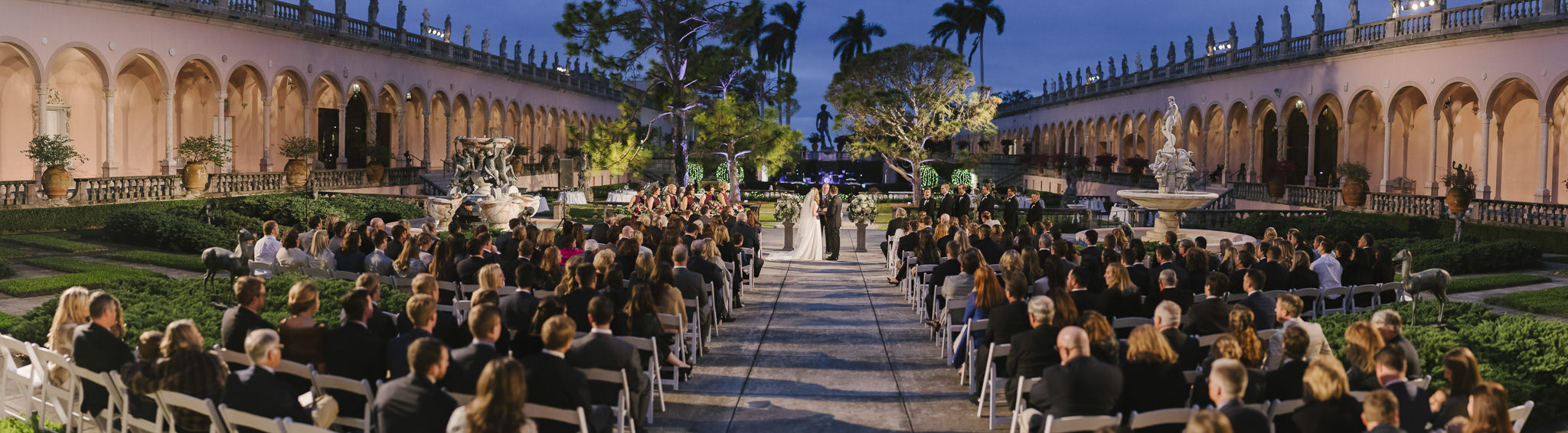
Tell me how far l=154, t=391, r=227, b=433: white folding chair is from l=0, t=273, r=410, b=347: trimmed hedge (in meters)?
2.39

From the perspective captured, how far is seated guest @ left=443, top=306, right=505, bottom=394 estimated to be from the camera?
5.62 metres

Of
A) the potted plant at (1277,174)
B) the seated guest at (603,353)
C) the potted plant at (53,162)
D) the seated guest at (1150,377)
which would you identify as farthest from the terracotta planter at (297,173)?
the seated guest at (1150,377)

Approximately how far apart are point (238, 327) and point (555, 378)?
2.28 metres

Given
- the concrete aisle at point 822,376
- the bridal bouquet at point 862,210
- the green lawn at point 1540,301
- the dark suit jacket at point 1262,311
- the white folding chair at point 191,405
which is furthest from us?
the bridal bouquet at point 862,210

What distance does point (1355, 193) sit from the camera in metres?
28.3

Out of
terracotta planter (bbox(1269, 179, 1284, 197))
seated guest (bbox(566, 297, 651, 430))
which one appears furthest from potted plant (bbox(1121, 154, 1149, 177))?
seated guest (bbox(566, 297, 651, 430))

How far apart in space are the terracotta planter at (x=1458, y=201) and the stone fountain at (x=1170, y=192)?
18.8 feet

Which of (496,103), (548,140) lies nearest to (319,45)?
(496,103)

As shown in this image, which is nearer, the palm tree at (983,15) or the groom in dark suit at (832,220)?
the groom in dark suit at (832,220)

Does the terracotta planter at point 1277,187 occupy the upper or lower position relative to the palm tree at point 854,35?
lower

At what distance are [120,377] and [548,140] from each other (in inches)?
2036

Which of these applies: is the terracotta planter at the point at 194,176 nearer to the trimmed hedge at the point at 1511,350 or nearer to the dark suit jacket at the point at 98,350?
the dark suit jacket at the point at 98,350

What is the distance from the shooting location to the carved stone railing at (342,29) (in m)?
28.1

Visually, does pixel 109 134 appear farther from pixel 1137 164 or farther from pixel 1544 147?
pixel 1137 164
